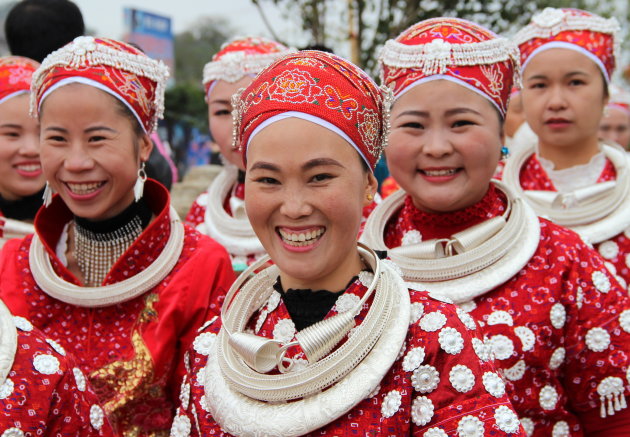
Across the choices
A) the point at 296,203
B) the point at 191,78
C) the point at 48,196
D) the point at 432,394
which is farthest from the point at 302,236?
the point at 191,78

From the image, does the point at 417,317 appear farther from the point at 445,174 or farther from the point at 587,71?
the point at 587,71

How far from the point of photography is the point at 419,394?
1625 mm

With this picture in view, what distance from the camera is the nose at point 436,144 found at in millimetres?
2227

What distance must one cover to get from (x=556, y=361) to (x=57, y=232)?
1.88 metres

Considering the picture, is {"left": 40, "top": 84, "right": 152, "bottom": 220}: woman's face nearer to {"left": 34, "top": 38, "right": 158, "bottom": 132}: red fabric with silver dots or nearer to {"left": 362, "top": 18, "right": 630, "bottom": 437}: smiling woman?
{"left": 34, "top": 38, "right": 158, "bottom": 132}: red fabric with silver dots

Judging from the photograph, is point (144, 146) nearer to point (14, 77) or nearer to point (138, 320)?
point (138, 320)

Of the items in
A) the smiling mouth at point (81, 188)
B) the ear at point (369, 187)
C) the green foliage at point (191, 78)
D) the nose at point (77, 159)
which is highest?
the ear at point (369, 187)

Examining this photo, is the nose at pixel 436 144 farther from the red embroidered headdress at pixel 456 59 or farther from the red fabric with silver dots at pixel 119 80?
the red fabric with silver dots at pixel 119 80

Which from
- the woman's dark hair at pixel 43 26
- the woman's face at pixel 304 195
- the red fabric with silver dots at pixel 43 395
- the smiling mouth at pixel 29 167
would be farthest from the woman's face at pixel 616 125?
the red fabric with silver dots at pixel 43 395

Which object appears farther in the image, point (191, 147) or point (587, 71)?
point (191, 147)

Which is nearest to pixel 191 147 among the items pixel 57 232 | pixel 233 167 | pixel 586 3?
pixel 586 3

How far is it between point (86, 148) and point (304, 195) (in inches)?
44.0

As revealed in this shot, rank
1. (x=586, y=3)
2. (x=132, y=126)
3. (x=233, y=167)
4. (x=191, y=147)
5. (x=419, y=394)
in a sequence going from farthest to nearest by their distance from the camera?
(x=191, y=147)
(x=586, y=3)
(x=233, y=167)
(x=132, y=126)
(x=419, y=394)

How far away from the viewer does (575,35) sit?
10.2 feet
